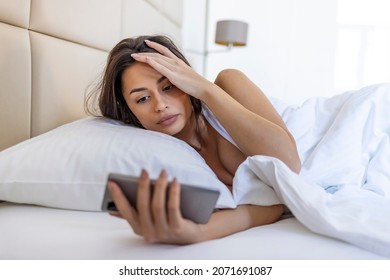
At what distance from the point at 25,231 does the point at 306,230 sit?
509mm

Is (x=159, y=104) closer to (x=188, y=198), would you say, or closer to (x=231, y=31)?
(x=188, y=198)

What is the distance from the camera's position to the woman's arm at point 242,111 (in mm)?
839

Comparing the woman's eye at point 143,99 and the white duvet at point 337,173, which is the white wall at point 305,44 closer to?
the white duvet at point 337,173

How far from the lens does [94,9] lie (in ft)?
4.05

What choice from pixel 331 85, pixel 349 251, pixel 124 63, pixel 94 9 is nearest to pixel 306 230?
pixel 349 251

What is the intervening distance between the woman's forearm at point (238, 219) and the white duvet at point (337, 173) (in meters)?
0.02

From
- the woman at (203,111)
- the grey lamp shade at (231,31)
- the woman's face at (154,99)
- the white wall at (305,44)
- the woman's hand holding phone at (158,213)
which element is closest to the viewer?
the woman's hand holding phone at (158,213)

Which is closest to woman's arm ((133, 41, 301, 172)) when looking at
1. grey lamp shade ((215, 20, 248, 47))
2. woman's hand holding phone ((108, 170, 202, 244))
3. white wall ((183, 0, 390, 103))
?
woman's hand holding phone ((108, 170, 202, 244))

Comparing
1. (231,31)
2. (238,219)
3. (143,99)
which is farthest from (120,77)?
(231,31)

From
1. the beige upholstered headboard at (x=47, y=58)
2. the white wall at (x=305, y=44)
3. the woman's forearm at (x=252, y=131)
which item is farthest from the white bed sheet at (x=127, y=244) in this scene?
the white wall at (x=305, y=44)

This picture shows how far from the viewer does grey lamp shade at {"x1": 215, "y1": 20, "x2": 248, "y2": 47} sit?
2.78m

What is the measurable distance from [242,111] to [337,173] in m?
0.35

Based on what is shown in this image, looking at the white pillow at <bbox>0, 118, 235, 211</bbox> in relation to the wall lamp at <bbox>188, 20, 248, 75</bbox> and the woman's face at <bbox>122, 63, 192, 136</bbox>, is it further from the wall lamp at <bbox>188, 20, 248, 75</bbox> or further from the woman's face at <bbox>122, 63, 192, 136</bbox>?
the wall lamp at <bbox>188, 20, 248, 75</bbox>

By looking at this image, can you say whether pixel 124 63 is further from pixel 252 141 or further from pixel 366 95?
pixel 366 95
